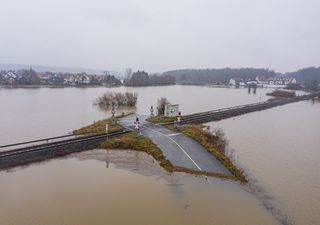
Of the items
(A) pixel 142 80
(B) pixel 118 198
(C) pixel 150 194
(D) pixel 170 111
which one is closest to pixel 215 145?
(C) pixel 150 194

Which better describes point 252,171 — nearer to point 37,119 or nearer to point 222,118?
point 222,118

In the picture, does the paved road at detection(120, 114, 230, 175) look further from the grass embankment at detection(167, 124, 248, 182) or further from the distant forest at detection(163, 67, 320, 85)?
the distant forest at detection(163, 67, 320, 85)

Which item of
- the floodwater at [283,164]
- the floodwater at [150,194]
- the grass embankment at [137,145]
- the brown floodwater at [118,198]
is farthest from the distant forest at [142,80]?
the brown floodwater at [118,198]

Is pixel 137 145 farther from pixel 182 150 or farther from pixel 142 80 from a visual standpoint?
pixel 142 80

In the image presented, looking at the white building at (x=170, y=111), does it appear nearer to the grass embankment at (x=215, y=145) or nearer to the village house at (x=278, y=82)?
the grass embankment at (x=215, y=145)

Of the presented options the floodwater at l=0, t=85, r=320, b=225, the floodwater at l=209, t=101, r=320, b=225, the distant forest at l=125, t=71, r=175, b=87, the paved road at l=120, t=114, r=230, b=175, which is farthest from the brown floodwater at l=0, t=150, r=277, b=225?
the distant forest at l=125, t=71, r=175, b=87
